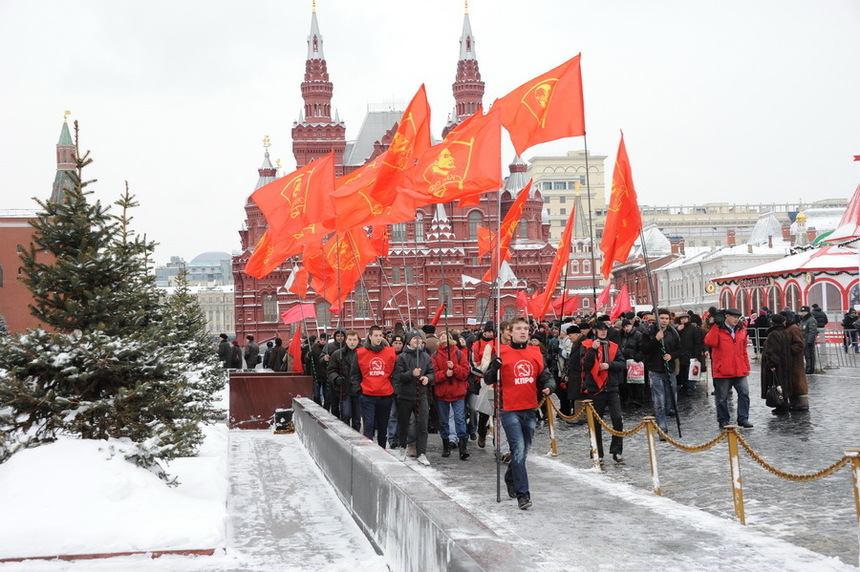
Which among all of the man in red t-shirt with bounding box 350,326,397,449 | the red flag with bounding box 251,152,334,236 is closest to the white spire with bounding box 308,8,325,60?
the red flag with bounding box 251,152,334,236

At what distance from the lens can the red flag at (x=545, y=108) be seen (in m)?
12.9

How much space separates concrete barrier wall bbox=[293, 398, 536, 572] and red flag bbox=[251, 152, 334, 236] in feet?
20.2

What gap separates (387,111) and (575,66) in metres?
74.9

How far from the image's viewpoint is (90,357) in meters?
8.98

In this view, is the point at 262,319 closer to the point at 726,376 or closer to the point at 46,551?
the point at 726,376

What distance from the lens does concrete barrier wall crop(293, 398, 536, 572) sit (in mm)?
5203

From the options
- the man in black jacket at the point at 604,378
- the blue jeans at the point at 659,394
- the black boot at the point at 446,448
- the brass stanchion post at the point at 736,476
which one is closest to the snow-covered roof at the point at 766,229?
the blue jeans at the point at 659,394

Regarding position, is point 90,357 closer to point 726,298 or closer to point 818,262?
point 818,262

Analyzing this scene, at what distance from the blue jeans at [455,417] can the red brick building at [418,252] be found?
191 feet

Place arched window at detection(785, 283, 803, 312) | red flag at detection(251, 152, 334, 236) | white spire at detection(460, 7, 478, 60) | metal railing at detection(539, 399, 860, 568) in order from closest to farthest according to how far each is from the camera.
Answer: metal railing at detection(539, 399, 860, 568), red flag at detection(251, 152, 334, 236), arched window at detection(785, 283, 803, 312), white spire at detection(460, 7, 478, 60)

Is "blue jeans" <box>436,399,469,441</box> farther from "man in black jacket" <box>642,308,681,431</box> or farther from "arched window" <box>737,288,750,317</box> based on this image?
"arched window" <box>737,288,750,317</box>

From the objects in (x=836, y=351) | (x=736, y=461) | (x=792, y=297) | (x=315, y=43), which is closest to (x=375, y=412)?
(x=736, y=461)

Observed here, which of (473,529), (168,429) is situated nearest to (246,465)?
(168,429)

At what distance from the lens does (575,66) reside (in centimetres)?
1296
